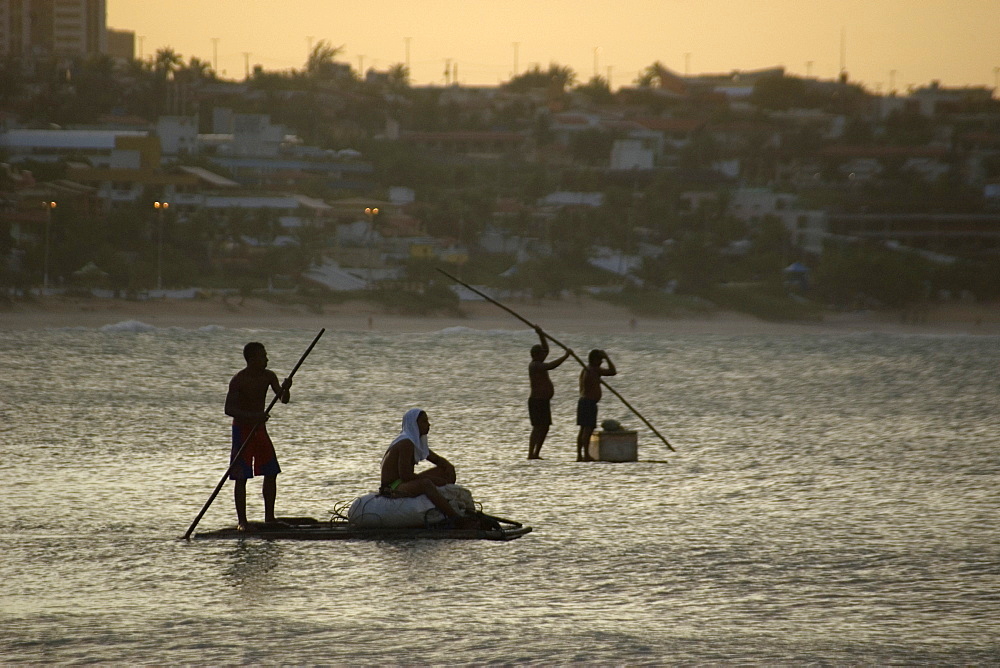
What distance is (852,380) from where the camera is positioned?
4100 centimetres

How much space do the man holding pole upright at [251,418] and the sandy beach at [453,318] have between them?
180 feet

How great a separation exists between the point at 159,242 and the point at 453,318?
15972mm

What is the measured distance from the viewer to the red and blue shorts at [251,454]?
32.7 ft

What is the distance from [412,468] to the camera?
984 cm

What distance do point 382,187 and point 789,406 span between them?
66.9 metres

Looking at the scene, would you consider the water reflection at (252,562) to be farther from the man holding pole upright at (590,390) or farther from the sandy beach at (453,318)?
the sandy beach at (453,318)

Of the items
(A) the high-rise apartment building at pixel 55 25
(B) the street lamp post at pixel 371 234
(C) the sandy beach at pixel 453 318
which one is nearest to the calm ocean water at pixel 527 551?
(C) the sandy beach at pixel 453 318

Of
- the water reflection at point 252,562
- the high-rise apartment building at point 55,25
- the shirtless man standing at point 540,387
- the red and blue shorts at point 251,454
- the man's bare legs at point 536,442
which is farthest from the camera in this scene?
the high-rise apartment building at point 55,25

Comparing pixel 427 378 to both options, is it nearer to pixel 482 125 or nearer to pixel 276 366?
pixel 276 366

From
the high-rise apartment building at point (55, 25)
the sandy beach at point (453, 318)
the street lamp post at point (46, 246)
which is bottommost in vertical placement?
the sandy beach at point (453, 318)

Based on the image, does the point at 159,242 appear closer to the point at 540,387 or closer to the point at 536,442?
the point at 536,442

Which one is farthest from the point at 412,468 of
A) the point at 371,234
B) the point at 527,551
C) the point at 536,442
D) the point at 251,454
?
the point at 371,234

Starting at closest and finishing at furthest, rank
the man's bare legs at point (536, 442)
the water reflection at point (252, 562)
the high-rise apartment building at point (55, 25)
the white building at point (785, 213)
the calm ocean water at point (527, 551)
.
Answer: the calm ocean water at point (527, 551)
the water reflection at point (252, 562)
the man's bare legs at point (536, 442)
the white building at point (785, 213)
the high-rise apartment building at point (55, 25)

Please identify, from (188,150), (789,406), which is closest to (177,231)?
(188,150)
